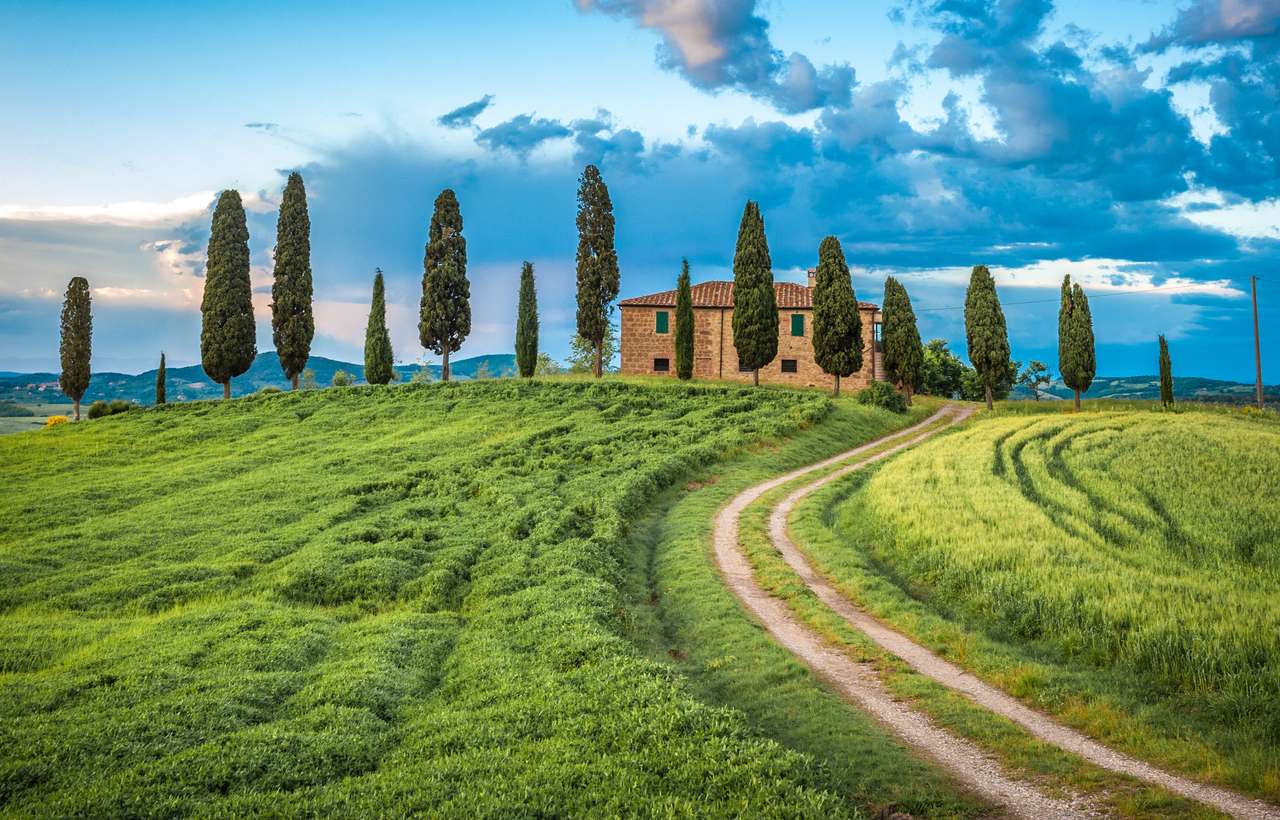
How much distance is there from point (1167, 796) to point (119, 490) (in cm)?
3597

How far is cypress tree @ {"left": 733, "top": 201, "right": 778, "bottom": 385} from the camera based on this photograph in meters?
56.5

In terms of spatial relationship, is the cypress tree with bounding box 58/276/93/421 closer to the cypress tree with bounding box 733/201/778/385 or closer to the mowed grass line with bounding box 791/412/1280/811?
the cypress tree with bounding box 733/201/778/385

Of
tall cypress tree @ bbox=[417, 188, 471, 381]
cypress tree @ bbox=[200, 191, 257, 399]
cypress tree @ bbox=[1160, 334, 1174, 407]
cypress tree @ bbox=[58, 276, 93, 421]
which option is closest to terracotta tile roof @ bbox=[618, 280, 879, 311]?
tall cypress tree @ bbox=[417, 188, 471, 381]

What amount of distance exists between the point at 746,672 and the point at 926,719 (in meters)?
3.17

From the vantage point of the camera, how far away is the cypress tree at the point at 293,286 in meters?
60.1

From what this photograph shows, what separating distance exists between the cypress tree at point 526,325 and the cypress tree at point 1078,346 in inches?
1660

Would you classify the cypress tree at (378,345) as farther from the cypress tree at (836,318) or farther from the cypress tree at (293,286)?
the cypress tree at (836,318)

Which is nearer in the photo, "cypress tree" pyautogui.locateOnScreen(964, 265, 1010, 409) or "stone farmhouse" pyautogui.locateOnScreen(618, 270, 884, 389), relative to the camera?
"cypress tree" pyautogui.locateOnScreen(964, 265, 1010, 409)

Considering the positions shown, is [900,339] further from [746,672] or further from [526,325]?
[746,672]

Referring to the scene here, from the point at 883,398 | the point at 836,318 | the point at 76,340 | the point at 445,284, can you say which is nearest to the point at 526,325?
the point at 445,284

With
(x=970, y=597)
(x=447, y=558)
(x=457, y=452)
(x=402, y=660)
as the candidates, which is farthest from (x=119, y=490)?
(x=970, y=597)

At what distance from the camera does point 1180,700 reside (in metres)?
11.7

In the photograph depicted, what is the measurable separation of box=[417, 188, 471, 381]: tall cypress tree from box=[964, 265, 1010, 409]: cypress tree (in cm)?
4052

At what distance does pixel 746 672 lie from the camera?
13.7 m
